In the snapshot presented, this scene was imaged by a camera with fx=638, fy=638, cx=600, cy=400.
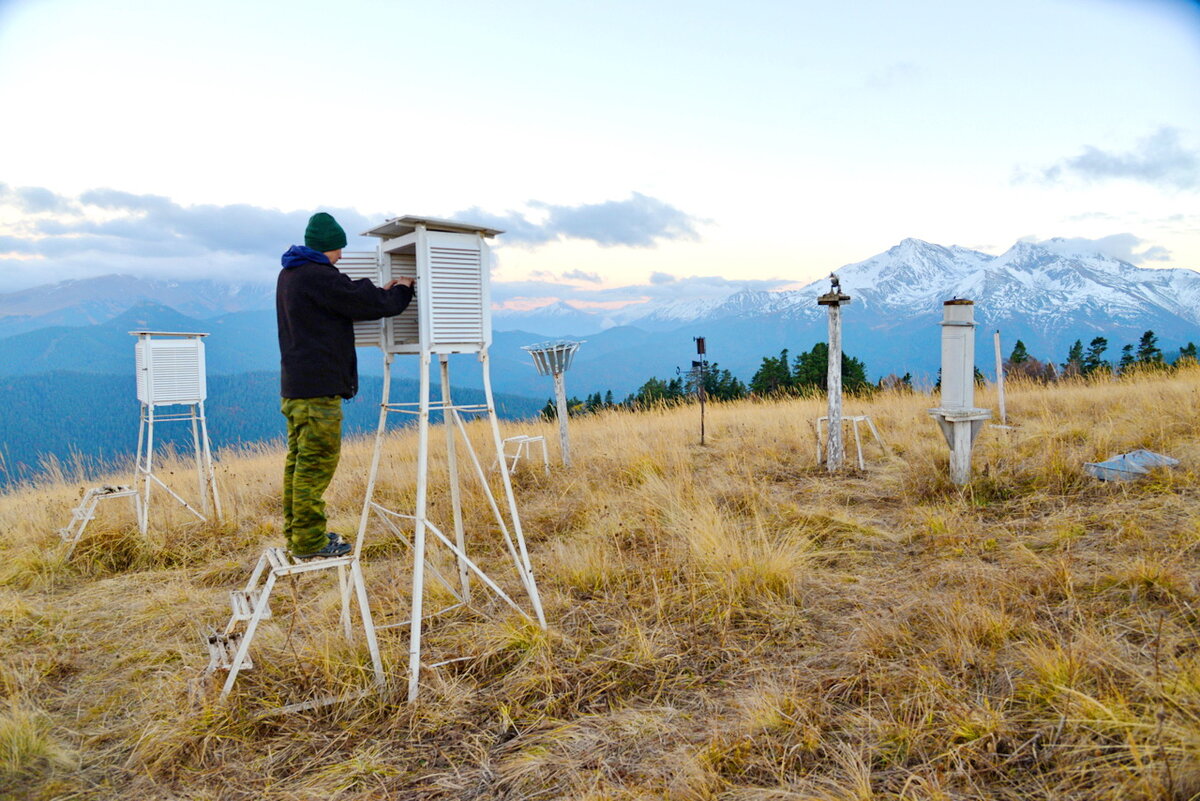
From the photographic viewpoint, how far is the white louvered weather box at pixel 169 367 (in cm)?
633

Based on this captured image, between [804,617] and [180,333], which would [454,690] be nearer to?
[804,617]

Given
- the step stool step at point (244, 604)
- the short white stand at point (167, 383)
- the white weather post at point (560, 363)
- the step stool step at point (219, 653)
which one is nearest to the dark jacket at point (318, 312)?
the step stool step at point (244, 604)

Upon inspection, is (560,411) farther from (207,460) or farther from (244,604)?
(244,604)

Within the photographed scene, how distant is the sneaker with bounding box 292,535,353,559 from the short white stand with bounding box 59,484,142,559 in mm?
3879

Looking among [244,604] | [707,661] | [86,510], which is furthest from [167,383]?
[707,661]

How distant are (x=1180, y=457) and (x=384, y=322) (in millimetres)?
6489

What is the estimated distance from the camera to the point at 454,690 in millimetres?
3082

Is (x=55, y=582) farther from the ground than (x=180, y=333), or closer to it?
closer to it

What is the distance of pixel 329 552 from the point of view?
3268 mm

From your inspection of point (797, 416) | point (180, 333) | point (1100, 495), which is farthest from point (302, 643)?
point (797, 416)

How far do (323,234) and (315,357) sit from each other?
0.68 m

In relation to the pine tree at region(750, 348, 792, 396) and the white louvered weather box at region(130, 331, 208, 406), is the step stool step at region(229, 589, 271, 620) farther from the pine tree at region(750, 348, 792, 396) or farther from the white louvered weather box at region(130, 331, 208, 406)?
the pine tree at region(750, 348, 792, 396)

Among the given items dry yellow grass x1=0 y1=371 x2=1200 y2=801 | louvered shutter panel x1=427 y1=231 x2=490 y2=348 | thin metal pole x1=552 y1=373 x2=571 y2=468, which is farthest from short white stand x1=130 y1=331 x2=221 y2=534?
louvered shutter panel x1=427 y1=231 x2=490 y2=348

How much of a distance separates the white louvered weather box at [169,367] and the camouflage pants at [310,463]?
4.01 meters
